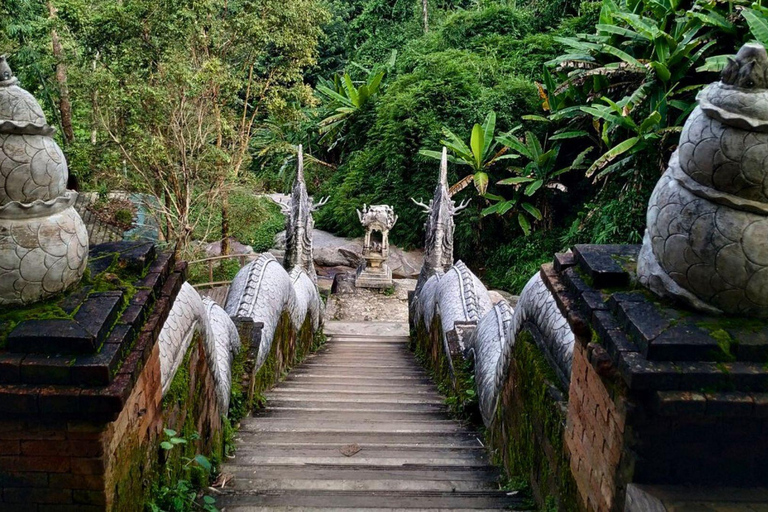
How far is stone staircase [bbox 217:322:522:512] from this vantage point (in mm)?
3393

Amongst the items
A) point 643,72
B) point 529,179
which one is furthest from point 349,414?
point 529,179

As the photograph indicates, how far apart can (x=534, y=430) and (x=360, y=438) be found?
4.84 ft

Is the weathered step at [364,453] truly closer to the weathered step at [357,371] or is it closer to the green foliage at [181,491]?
the green foliage at [181,491]

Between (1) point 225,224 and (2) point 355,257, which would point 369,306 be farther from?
(1) point 225,224

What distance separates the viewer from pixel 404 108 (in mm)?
18297

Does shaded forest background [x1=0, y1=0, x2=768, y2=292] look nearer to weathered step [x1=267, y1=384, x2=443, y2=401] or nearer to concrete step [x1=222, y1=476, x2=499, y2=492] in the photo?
weathered step [x1=267, y1=384, x2=443, y2=401]

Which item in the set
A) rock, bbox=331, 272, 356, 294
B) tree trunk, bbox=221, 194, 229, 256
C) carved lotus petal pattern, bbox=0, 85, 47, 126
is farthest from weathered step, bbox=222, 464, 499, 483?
rock, bbox=331, 272, 356, 294

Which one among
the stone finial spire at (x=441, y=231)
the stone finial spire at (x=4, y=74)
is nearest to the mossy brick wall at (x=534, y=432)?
the stone finial spire at (x=4, y=74)

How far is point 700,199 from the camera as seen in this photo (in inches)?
89.5

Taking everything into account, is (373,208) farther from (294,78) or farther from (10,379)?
(10,379)

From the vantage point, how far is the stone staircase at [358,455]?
134 inches

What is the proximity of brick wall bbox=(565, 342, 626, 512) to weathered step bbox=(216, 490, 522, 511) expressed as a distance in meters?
0.77

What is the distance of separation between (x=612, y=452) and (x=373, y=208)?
13.6 metres

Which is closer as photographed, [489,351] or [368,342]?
[489,351]
